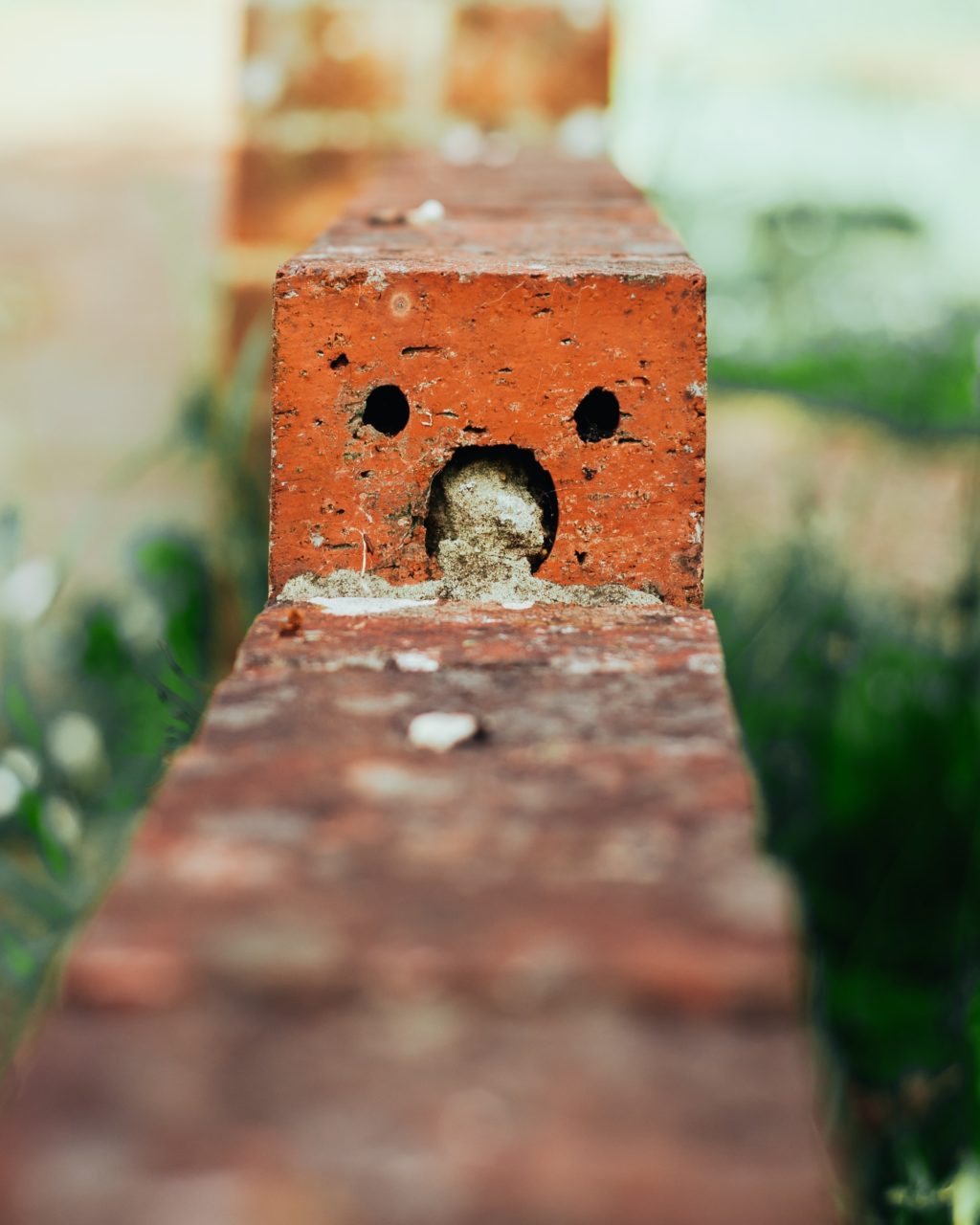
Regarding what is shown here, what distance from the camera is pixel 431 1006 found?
0.66 metres

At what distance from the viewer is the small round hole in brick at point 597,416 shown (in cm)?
135

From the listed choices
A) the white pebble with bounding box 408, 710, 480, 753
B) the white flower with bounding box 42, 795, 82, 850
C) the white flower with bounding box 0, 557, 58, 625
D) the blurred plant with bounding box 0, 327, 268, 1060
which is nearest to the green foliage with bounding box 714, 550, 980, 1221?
the blurred plant with bounding box 0, 327, 268, 1060

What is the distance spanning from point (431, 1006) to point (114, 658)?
3269 mm

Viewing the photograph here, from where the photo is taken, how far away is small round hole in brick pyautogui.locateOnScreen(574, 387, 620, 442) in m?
1.35

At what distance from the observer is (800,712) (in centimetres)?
350

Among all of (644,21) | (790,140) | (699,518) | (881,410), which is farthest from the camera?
(790,140)

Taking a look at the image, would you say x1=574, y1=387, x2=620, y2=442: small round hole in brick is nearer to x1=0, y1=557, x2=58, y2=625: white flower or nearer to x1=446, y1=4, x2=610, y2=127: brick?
x1=0, y1=557, x2=58, y2=625: white flower

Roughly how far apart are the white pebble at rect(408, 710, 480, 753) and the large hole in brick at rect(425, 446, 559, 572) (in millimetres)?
418

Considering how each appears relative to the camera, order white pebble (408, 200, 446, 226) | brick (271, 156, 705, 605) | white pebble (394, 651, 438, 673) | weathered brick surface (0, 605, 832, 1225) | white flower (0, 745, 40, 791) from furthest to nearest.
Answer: white flower (0, 745, 40, 791) → white pebble (408, 200, 446, 226) → brick (271, 156, 705, 605) → white pebble (394, 651, 438, 673) → weathered brick surface (0, 605, 832, 1225)

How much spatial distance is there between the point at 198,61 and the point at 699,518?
3.17 m

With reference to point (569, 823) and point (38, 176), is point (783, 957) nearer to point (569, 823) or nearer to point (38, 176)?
point (569, 823)

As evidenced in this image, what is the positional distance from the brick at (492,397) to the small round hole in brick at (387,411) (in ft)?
0.06

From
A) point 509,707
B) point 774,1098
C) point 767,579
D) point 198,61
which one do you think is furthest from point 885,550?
point 774,1098

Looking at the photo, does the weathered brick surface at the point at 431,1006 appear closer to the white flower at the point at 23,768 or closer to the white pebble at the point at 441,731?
the white pebble at the point at 441,731
